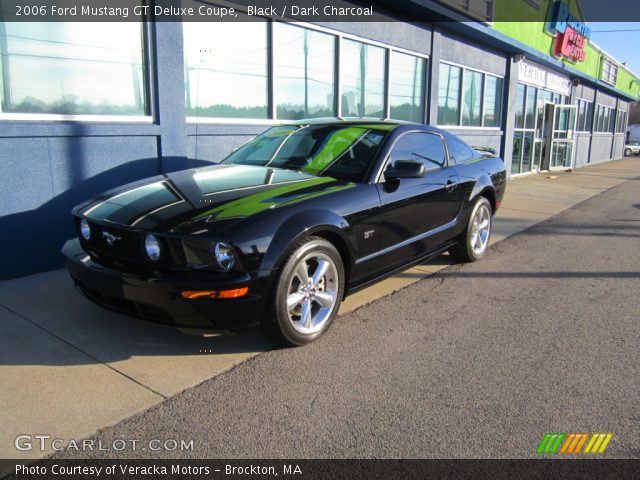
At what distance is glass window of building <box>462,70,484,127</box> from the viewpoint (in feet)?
43.8

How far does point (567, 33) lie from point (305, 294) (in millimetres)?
18715

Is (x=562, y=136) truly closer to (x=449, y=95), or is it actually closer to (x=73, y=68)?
(x=449, y=95)

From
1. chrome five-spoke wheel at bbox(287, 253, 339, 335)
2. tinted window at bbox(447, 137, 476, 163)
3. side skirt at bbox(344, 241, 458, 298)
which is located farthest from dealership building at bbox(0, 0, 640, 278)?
side skirt at bbox(344, 241, 458, 298)

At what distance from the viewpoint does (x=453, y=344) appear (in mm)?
3822

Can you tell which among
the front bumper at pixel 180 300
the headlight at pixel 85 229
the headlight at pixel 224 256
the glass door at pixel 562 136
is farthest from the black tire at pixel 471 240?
the glass door at pixel 562 136

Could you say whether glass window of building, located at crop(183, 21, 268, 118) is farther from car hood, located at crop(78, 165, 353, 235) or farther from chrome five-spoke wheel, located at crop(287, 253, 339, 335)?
chrome five-spoke wheel, located at crop(287, 253, 339, 335)

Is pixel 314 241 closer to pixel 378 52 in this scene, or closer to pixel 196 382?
pixel 196 382

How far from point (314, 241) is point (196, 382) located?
3.89 feet

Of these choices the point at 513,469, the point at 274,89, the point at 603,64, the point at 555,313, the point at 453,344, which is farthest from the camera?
the point at 603,64

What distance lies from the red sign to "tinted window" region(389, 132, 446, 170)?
1537 centimetres

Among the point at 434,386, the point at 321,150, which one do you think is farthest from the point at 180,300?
the point at 321,150

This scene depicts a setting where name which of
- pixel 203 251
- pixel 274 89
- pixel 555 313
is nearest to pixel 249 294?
pixel 203 251

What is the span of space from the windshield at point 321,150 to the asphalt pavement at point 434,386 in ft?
4.07

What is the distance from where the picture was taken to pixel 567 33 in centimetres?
1828
